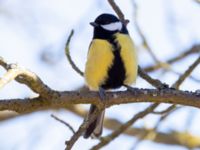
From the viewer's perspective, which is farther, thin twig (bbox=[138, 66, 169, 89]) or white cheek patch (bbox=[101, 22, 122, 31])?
white cheek patch (bbox=[101, 22, 122, 31])

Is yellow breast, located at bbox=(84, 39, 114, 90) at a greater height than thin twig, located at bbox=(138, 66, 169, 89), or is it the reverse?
yellow breast, located at bbox=(84, 39, 114, 90)

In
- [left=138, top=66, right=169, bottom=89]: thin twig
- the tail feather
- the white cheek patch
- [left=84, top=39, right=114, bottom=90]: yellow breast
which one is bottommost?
the tail feather

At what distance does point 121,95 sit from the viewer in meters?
1.81

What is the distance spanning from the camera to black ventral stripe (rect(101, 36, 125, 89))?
2156 mm

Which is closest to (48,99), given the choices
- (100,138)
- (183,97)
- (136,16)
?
(183,97)

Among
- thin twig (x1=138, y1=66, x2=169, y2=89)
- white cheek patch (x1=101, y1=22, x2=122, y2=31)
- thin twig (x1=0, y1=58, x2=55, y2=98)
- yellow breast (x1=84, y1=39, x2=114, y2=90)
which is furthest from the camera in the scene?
white cheek patch (x1=101, y1=22, x2=122, y2=31)

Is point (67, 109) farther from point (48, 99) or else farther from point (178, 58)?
point (48, 99)

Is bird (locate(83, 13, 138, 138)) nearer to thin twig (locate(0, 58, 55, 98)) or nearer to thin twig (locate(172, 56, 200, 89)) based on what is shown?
thin twig (locate(172, 56, 200, 89))

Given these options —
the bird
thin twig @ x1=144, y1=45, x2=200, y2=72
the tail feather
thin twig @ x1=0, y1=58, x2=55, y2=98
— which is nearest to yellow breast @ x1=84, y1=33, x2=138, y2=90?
the bird

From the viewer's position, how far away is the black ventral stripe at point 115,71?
216 centimetres

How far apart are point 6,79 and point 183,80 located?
111 centimetres

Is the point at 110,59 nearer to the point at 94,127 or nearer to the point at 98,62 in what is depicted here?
the point at 98,62

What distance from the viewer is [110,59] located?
215 cm

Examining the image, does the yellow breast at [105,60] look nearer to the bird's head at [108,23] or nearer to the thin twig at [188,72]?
the bird's head at [108,23]
